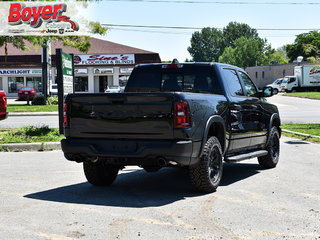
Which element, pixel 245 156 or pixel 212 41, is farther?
pixel 212 41

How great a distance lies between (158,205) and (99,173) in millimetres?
1571

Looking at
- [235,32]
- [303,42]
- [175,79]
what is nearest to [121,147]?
[175,79]

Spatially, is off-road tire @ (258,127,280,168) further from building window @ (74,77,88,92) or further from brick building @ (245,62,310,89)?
brick building @ (245,62,310,89)

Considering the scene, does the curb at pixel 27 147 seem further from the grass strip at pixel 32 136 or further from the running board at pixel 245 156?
the running board at pixel 245 156

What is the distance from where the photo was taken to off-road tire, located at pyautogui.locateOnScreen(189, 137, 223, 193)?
21.5ft

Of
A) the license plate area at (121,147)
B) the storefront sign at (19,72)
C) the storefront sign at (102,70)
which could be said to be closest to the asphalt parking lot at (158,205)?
the license plate area at (121,147)

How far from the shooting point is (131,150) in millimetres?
6355

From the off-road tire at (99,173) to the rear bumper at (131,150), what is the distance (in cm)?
53

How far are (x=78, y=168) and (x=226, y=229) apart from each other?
485 centimetres

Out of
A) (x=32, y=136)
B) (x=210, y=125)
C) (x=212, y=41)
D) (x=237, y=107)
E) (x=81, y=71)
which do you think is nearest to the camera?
(x=210, y=125)

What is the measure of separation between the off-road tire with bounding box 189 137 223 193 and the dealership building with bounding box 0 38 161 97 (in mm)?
50661

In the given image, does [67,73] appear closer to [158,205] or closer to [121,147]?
[121,147]

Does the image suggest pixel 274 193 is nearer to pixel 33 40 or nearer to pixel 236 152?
pixel 236 152

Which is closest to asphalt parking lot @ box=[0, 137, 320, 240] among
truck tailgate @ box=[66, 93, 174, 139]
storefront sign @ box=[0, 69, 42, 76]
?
truck tailgate @ box=[66, 93, 174, 139]
